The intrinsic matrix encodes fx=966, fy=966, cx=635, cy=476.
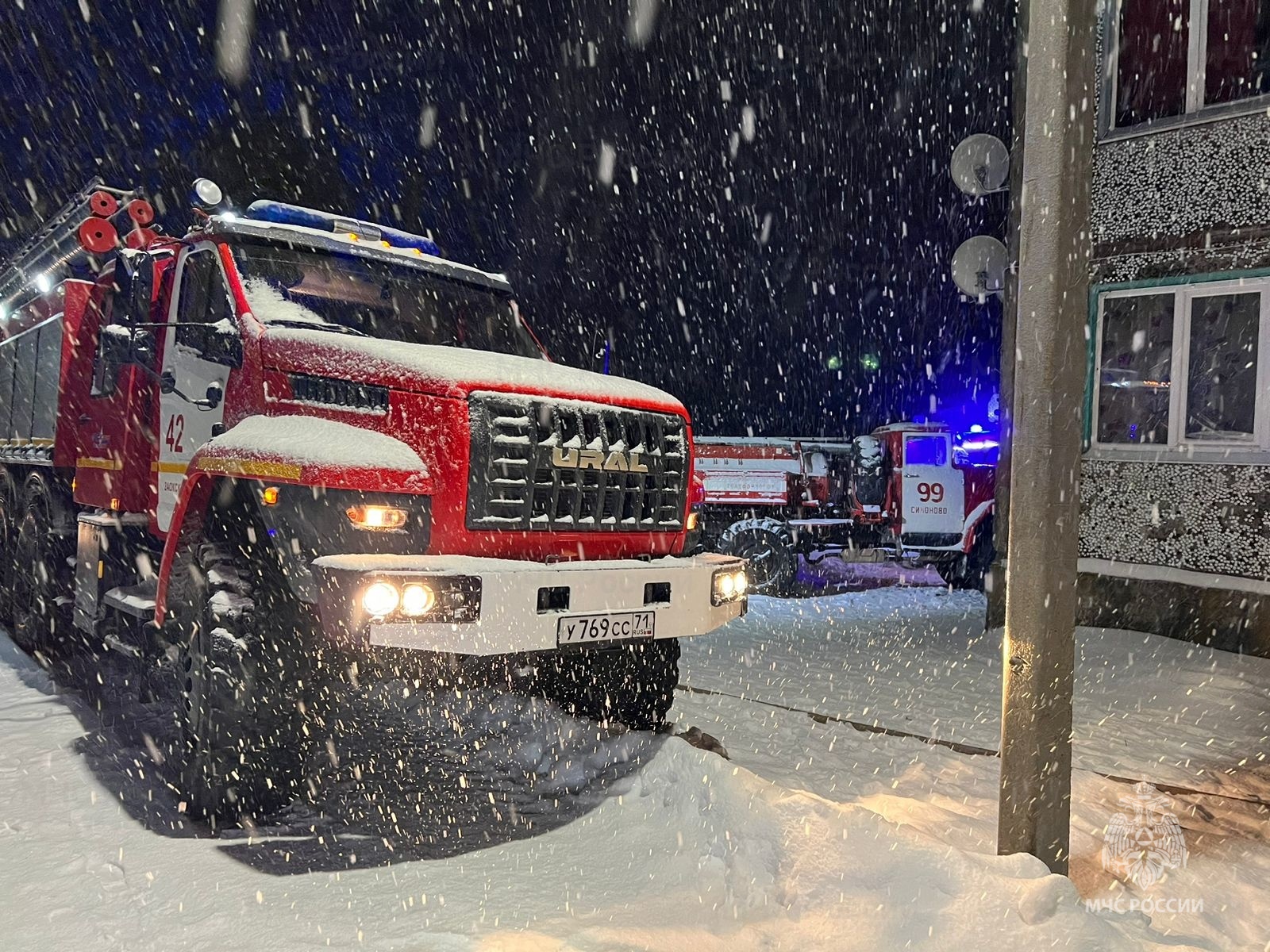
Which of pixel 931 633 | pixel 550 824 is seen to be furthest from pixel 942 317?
pixel 550 824

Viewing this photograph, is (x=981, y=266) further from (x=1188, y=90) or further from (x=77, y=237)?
(x=77, y=237)

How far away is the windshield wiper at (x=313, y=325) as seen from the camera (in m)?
4.36

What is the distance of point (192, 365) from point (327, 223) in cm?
112

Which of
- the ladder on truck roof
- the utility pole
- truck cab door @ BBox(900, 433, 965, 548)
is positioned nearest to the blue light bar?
the ladder on truck roof

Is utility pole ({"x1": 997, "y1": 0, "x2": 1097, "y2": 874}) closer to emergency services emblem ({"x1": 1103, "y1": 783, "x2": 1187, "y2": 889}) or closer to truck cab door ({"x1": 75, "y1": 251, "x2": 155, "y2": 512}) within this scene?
emergency services emblem ({"x1": 1103, "y1": 783, "x2": 1187, "y2": 889})

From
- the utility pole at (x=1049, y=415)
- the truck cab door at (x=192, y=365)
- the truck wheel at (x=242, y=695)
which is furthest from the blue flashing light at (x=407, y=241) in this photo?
the utility pole at (x=1049, y=415)

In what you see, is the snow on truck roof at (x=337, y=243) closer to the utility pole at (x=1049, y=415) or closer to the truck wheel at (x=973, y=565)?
the utility pole at (x=1049, y=415)

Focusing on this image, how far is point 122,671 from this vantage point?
21.0 feet

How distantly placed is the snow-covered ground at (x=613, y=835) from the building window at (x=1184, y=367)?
285 cm

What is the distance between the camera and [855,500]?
39.9 feet

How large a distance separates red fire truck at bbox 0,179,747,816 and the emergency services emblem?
183 cm

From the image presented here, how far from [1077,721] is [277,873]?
457cm

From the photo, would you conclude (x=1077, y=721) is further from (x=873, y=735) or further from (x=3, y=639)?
(x=3, y=639)

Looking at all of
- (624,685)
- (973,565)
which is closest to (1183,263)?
(973,565)
